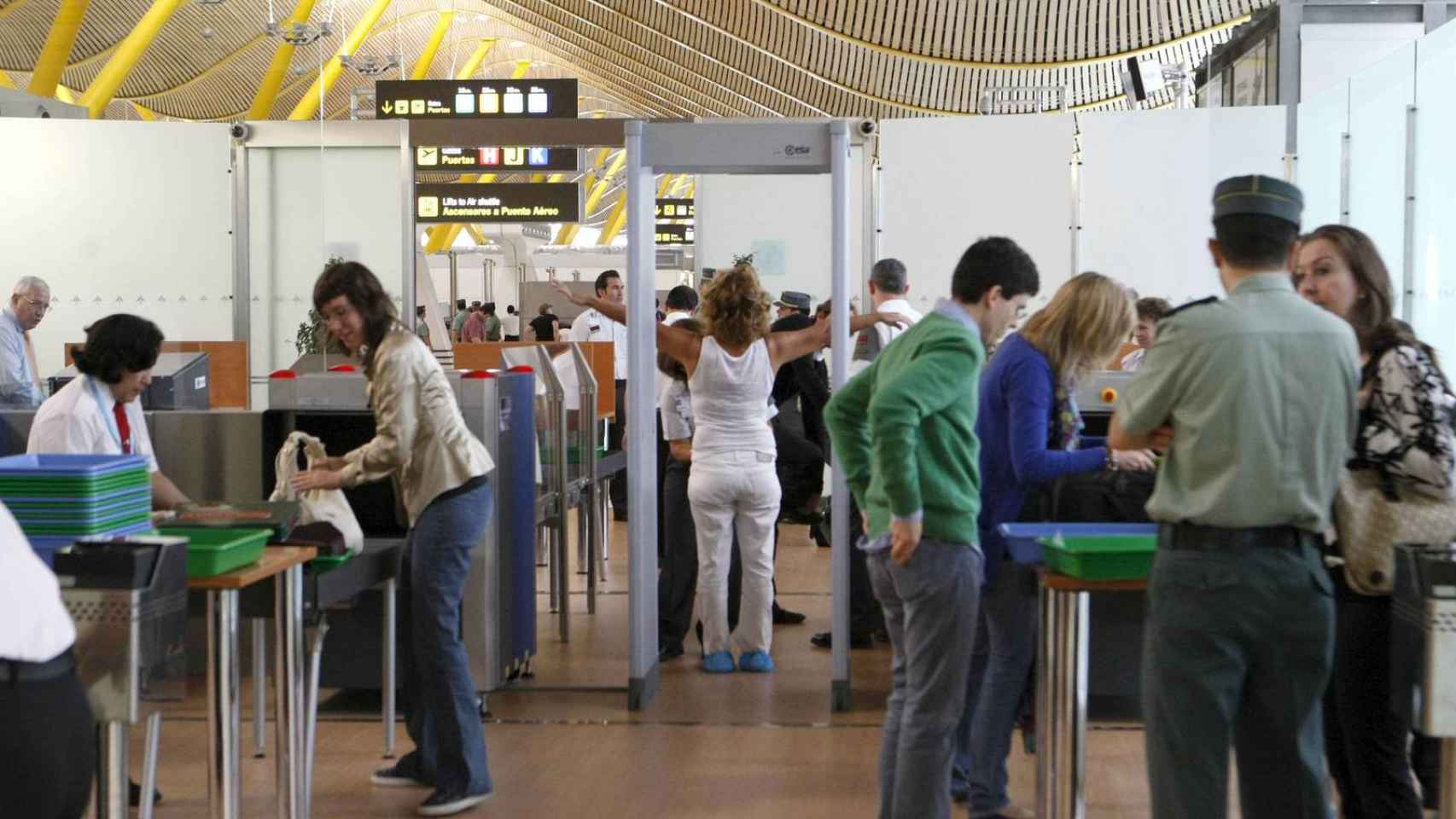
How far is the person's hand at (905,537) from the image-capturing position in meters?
3.71

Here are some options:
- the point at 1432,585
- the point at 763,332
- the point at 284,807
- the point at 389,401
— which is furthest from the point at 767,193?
the point at 1432,585

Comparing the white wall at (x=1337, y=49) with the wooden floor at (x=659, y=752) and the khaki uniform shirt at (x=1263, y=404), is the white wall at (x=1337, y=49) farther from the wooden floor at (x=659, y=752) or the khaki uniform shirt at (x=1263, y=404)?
the khaki uniform shirt at (x=1263, y=404)

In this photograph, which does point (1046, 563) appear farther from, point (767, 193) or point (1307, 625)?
point (767, 193)

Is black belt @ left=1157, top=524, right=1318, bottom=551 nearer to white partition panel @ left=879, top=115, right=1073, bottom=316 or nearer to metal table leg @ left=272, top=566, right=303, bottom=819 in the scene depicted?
metal table leg @ left=272, top=566, right=303, bottom=819

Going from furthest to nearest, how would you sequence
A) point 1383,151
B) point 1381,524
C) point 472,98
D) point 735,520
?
point 472,98, point 1383,151, point 735,520, point 1381,524

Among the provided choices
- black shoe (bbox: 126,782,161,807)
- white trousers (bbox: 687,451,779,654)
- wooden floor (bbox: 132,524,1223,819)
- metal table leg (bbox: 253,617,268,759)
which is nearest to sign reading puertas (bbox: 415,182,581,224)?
wooden floor (bbox: 132,524,1223,819)

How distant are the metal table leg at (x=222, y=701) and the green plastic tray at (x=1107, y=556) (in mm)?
1870

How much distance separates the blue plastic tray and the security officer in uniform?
28.4 inches

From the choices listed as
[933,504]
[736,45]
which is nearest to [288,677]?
[933,504]

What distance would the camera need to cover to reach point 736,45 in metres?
26.8

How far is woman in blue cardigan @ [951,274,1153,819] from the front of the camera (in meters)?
4.39

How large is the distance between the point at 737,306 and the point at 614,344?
6.08 metres

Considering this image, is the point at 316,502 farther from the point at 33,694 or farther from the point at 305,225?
the point at 305,225

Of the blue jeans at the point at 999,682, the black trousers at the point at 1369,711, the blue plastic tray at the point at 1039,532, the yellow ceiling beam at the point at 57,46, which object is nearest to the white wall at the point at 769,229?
the blue jeans at the point at 999,682
